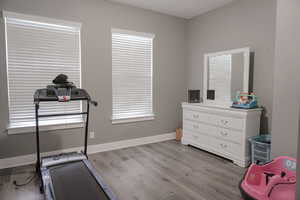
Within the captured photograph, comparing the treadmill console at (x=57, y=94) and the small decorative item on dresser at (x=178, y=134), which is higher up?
the treadmill console at (x=57, y=94)

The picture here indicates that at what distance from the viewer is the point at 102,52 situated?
3.64 metres

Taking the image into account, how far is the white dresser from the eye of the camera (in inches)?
119

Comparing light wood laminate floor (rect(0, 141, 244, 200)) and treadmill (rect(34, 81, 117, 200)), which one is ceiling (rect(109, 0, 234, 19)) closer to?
treadmill (rect(34, 81, 117, 200))

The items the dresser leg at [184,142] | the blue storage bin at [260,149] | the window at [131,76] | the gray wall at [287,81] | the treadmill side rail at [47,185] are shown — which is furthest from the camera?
the dresser leg at [184,142]

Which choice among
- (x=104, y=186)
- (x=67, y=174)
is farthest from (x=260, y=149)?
(x=67, y=174)

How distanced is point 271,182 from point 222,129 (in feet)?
5.11

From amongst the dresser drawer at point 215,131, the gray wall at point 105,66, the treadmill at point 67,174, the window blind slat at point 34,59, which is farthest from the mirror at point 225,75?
the window blind slat at point 34,59

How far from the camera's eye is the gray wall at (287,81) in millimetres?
2230

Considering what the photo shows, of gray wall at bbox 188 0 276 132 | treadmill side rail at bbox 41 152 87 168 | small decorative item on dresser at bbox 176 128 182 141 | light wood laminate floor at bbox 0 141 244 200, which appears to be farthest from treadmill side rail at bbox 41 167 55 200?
gray wall at bbox 188 0 276 132

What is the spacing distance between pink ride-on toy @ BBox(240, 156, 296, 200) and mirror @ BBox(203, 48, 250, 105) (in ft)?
5.14

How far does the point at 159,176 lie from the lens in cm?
275

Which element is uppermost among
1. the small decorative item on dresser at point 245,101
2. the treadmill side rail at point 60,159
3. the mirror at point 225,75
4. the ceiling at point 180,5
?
the ceiling at point 180,5

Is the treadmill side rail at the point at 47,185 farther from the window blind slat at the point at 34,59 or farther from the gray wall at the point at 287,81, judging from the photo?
the gray wall at the point at 287,81

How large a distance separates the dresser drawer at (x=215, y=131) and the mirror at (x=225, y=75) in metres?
0.57
